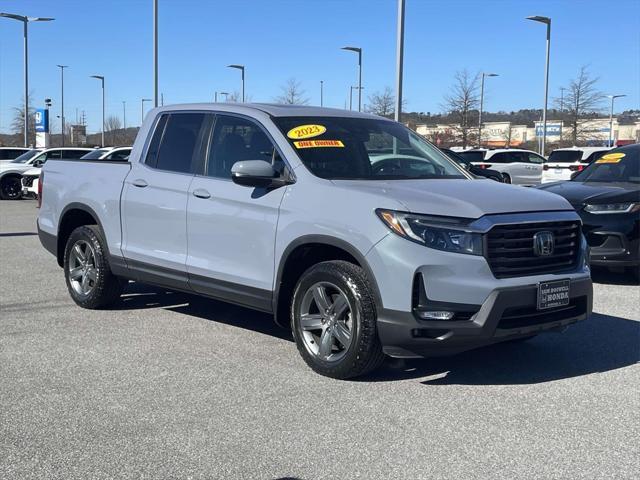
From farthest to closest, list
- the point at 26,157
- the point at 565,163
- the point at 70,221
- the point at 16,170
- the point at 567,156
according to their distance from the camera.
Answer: the point at 26,157
the point at 16,170
the point at 567,156
the point at 565,163
the point at 70,221

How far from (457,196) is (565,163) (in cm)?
1877

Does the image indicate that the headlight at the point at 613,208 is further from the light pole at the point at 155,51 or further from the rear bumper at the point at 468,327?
the light pole at the point at 155,51

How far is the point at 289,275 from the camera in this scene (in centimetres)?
534

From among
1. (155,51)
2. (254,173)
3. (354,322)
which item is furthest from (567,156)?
(354,322)

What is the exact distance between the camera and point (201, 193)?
582cm

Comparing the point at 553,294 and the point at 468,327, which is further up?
the point at 553,294

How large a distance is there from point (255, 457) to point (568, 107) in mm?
48354

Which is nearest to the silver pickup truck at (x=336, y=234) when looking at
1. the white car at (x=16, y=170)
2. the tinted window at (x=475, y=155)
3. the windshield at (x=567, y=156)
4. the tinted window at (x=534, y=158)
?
the windshield at (x=567, y=156)

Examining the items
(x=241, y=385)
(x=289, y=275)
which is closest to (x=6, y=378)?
(x=241, y=385)

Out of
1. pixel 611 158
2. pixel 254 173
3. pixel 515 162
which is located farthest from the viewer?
pixel 515 162

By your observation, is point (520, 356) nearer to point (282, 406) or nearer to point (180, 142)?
point (282, 406)

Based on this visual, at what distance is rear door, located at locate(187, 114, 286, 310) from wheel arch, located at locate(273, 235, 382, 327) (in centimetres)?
9

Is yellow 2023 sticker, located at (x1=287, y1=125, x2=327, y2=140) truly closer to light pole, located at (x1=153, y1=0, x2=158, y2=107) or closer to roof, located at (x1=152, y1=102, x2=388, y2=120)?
roof, located at (x1=152, y1=102, x2=388, y2=120)

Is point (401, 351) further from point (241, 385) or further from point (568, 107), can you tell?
point (568, 107)
